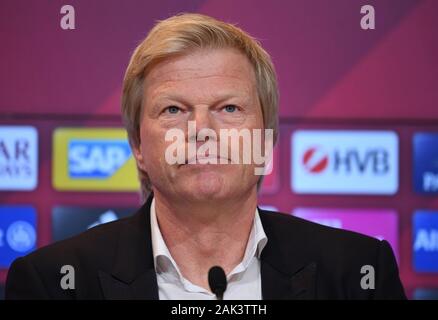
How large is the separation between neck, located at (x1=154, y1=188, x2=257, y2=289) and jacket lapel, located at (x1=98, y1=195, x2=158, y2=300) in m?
0.06

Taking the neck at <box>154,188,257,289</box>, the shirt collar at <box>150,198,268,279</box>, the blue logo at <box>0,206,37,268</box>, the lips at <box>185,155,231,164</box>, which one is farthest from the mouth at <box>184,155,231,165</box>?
the blue logo at <box>0,206,37,268</box>

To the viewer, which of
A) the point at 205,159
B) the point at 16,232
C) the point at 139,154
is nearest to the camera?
the point at 205,159

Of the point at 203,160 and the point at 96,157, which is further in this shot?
the point at 96,157

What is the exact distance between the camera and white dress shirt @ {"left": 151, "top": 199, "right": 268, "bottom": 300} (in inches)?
62.6

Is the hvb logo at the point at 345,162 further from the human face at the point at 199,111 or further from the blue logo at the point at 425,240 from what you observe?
the human face at the point at 199,111

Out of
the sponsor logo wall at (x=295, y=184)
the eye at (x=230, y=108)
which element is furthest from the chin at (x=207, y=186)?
the sponsor logo wall at (x=295, y=184)

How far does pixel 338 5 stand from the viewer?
2273mm

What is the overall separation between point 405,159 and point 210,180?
107 cm

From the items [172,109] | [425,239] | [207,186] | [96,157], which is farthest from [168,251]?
[425,239]

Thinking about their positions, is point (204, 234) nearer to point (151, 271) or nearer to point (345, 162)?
point (151, 271)

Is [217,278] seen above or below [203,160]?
below

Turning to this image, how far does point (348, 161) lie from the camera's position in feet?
7.87

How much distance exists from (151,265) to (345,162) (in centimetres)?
101
